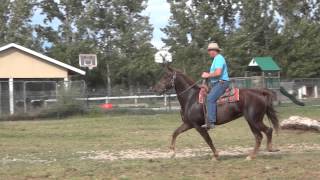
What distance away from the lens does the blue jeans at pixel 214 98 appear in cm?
1316

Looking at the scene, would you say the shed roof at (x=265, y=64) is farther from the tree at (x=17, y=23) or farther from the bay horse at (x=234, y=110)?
the bay horse at (x=234, y=110)

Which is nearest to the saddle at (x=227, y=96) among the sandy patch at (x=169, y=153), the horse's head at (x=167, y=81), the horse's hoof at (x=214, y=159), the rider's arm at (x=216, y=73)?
the rider's arm at (x=216, y=73)

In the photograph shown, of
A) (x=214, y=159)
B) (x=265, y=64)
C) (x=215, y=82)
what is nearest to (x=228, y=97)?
(x=215, y=82)

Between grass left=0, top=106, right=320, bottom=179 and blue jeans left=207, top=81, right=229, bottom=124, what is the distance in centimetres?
92

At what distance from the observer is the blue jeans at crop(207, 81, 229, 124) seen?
518 inches

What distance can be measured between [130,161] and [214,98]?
87.3 inches

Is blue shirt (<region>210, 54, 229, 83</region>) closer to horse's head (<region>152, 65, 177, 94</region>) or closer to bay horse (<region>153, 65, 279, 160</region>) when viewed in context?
bay horse (<region>153, 65, 279, 160</region>)

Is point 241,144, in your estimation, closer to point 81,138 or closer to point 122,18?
point 81,138

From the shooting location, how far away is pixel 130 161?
1307cm

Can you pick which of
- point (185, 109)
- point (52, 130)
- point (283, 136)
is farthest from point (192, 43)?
point (185, 109)

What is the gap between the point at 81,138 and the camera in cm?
2077

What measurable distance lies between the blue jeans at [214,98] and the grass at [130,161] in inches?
36.2

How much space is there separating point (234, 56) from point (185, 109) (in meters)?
46.1

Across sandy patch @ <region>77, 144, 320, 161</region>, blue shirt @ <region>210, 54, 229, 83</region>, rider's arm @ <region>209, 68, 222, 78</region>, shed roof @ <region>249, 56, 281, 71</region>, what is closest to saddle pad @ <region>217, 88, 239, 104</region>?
blue shirt @ <region>210, 54, 229, 83</region>
